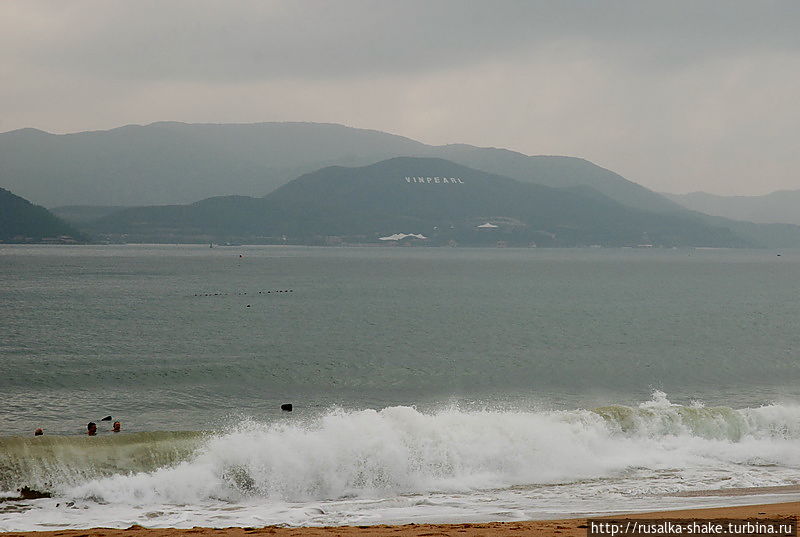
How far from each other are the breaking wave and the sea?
8 cm

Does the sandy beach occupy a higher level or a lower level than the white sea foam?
higher

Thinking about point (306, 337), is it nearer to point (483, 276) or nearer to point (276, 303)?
point (276, 303)

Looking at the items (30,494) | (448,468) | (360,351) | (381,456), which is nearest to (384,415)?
(381,456)

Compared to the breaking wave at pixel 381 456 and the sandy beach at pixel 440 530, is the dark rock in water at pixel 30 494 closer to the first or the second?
the breaking wave at pixel 381 456

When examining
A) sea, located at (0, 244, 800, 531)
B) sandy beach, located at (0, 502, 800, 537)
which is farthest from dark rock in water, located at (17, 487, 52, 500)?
sandy beach, located at (0, 502, 800, 537)

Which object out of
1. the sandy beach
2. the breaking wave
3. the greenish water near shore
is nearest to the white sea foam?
the breaking wave

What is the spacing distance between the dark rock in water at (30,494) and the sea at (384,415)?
161mm

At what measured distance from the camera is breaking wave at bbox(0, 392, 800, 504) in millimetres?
23211

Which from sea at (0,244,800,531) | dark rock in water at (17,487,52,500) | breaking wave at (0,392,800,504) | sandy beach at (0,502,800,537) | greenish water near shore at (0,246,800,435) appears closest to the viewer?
sandy beach at (0,502,800,537)

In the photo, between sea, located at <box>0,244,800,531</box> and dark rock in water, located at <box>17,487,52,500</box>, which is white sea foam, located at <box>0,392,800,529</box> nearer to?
sea, located at <box>0,244,800,531</box>

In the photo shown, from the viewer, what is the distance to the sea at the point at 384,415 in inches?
879

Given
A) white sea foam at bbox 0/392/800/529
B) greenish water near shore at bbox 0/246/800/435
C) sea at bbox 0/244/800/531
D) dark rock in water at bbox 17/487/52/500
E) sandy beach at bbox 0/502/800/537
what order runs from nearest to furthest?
1. sandy beach at bbox 0/502/800/537
2. white sea foam at bbox 0/392/800/529
3. dark rock in water at bbox 17/487/52/500
4. sea at bbox 0/244/800/531
5. greenish water near shore at bbox 0/246/800/435

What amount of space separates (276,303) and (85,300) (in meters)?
23.8

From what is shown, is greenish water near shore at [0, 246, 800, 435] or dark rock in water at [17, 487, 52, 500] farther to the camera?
greenish water near shore at [0, 246, 800, 435]
